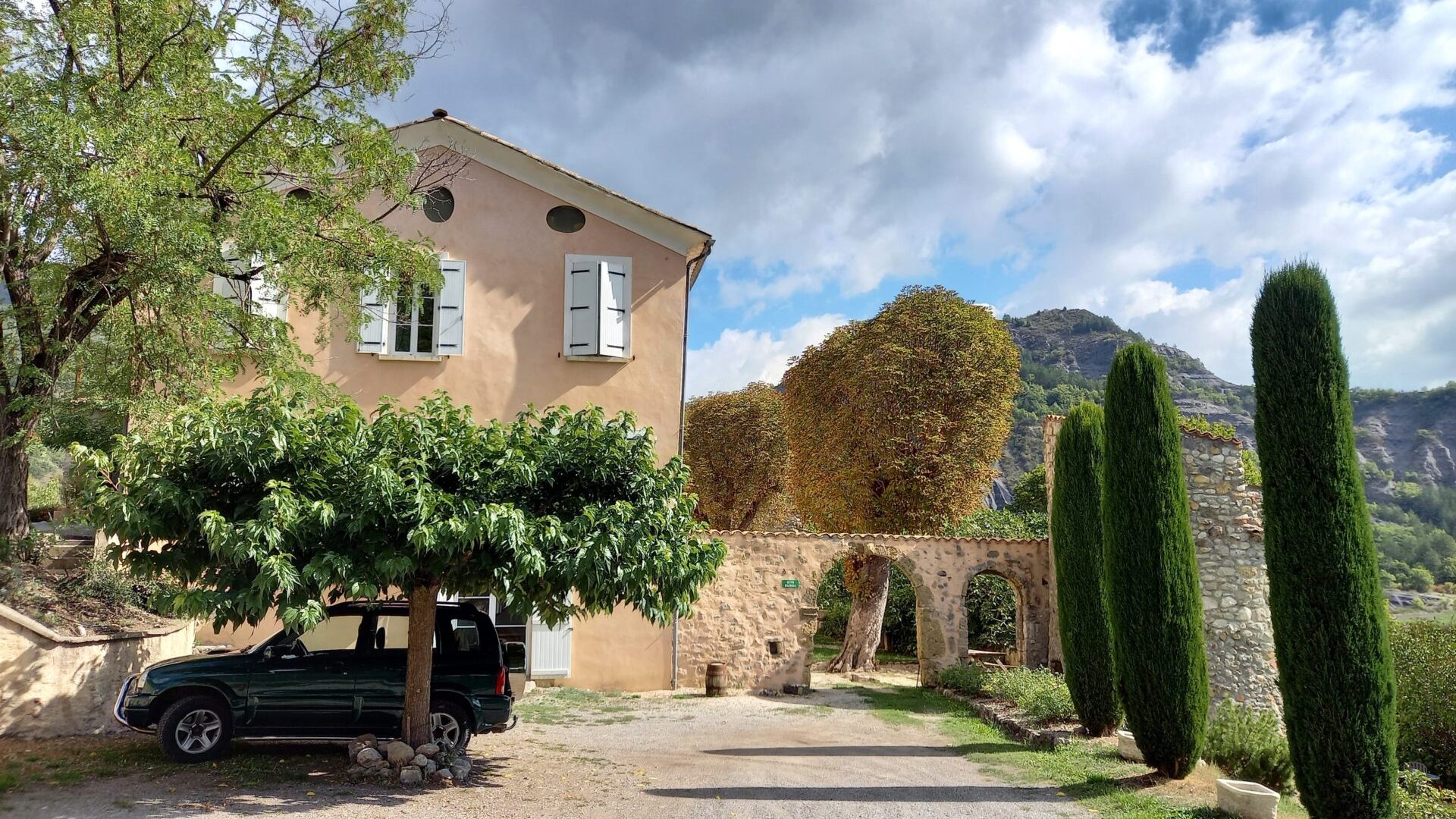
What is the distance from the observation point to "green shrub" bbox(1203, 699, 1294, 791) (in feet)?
29.1

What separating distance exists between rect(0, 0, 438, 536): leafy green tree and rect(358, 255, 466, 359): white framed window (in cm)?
235

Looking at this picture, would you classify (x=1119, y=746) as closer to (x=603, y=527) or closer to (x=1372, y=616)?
(x=1372, y=616)

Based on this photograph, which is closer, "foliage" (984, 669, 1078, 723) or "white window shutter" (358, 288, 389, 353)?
"foliage" (984, 669, 1078, 723)

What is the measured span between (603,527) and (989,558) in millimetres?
10635

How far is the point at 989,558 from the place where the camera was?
52.4 feet

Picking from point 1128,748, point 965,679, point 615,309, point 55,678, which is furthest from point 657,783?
point 615,309

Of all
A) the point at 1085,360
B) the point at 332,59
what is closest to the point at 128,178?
the point at 332,59

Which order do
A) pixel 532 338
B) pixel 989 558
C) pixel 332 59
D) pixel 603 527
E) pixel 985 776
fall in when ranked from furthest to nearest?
pixel 989 558
pixel 532 338
pixel 332 59
pixel 985 776
pixel 603 527

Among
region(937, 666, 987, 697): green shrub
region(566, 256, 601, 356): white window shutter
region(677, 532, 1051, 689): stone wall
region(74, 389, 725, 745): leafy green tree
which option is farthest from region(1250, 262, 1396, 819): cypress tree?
region(566, 256, 601, 356): white window shutter

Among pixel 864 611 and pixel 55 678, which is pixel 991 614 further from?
pixel 55 678

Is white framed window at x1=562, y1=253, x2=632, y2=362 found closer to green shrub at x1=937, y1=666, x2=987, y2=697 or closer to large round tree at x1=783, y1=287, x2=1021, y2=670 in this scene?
green shrub at x1=937, y1=666, x2=987, y2=697

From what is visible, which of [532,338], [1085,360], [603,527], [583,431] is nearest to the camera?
[603,527]

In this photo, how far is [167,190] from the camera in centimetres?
859

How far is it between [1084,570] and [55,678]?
1152 centimetres
